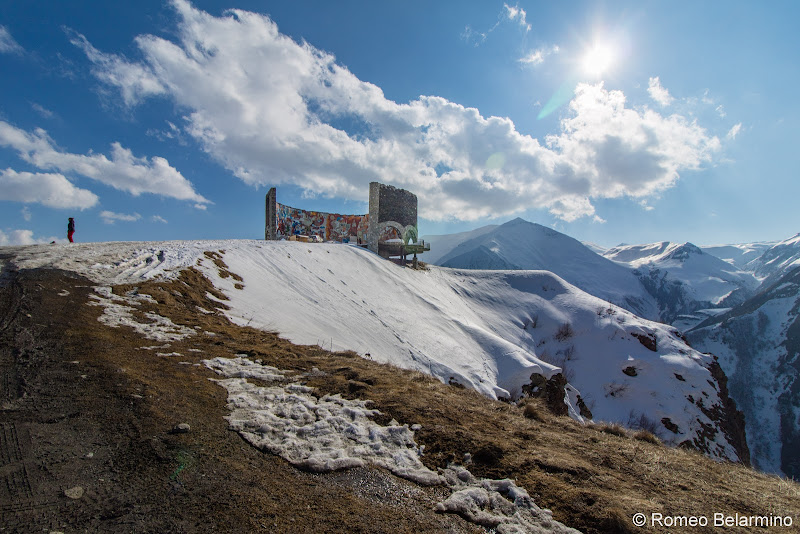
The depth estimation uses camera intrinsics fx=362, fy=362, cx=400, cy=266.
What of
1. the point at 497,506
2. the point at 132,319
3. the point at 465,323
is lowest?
the point at 465,323

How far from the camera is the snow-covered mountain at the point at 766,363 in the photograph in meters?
111

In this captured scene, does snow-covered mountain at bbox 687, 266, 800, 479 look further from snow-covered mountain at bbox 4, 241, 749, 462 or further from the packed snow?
the packed snow

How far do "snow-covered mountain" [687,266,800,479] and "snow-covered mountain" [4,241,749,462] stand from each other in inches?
3911

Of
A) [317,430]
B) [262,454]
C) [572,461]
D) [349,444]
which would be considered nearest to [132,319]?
[317,430]

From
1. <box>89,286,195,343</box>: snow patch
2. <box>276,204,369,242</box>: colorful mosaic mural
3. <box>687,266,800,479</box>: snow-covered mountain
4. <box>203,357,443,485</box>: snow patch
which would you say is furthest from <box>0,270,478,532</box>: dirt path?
<box>687,266,800,479</box>: snow-covered mountain

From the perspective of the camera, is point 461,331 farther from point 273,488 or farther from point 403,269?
point 273,488

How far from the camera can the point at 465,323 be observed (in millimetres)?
29234

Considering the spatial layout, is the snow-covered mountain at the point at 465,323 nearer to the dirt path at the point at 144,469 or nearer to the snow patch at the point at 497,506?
the dirt path at the point at 144,469

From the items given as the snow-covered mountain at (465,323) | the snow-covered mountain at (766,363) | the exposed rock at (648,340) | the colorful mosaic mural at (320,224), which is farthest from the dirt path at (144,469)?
the snow-covered mountain at (766,363)

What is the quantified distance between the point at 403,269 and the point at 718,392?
3094 cm

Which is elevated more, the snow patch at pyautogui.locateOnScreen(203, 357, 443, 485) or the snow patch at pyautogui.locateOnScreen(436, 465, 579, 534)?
the snow patch at pyautogui.locateOnScreen(203, 357, 443, 485)

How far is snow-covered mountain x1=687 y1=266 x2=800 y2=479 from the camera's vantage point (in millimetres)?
111363

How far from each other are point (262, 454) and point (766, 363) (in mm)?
214840

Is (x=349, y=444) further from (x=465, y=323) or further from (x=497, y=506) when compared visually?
(x=465, y=323)
